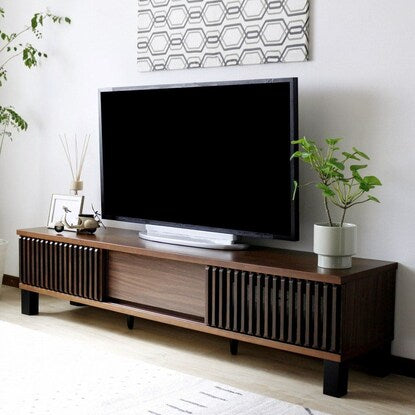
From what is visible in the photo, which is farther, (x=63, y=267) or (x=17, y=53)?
(x=17, y=53)

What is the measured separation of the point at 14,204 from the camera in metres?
4.90

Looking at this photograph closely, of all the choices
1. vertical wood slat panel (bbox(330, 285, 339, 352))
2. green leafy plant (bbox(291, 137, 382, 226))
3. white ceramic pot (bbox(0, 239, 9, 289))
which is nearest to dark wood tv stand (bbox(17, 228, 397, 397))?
vertical wood slat panel (bbox(330, 285, 339, 352))

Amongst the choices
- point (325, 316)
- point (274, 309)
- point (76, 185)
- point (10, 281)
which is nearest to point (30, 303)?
point (76, 185)

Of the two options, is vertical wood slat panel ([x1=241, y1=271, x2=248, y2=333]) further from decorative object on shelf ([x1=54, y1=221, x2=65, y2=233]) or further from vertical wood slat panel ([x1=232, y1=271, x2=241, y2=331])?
decorative object on shelf ([x1=54, y1=221, x2=65, y2=233])

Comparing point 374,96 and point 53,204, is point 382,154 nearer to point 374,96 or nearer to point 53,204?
point 374,96

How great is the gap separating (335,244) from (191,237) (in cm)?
94

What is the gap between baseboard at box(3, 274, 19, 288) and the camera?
4.88 meters

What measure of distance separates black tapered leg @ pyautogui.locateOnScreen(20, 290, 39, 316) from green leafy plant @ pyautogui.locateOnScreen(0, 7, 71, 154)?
3.54ft

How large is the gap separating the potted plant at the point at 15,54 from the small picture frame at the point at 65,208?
56cm

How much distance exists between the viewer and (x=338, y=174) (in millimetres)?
2922

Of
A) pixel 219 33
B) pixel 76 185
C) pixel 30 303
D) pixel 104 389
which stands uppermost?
pixel 219 33

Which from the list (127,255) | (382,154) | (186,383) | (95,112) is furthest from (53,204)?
(382,154)

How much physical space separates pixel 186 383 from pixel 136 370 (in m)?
0.28

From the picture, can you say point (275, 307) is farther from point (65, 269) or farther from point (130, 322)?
point (65, 269)
